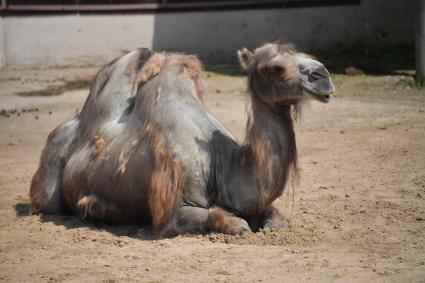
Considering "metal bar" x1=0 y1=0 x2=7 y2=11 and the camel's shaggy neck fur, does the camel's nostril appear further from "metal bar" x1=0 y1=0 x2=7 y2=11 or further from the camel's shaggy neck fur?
"metal bar" x1=0 y1=0 x2=7 y2=11

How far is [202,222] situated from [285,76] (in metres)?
1.09

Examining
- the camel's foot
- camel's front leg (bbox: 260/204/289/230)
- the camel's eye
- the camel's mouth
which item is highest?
the camel's eye

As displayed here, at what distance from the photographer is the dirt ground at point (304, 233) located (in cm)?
475

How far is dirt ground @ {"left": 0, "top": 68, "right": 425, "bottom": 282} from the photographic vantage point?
475cm

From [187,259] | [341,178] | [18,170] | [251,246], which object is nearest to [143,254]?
[187,259]

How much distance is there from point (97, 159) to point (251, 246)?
4.90 ft

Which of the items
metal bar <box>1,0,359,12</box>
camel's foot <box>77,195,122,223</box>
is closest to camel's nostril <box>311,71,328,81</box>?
camel's foot <box>77,195,122,223</box>

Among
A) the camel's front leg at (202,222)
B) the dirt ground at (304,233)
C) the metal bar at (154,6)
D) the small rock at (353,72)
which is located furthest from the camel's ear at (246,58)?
the metal bar at (154,6)

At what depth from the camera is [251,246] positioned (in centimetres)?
519

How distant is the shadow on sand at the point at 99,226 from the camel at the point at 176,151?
2.1 inches

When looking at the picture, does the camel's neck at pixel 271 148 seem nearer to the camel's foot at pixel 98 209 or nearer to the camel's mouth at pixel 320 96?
the camel's mouth at pixel 320 96

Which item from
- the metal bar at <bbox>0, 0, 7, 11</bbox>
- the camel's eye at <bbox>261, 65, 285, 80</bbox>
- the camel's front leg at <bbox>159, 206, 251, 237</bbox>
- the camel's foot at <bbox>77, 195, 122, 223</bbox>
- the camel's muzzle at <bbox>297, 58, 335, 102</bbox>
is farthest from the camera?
the metal bar at <bbox>0, 0, 7, 11</bbox>

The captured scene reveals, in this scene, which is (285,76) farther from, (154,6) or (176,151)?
(154,6)

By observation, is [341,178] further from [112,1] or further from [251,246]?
[112,1]
